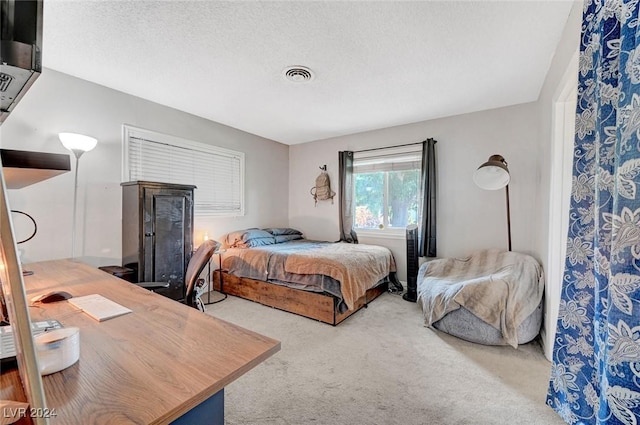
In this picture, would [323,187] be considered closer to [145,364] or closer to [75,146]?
[75,146]

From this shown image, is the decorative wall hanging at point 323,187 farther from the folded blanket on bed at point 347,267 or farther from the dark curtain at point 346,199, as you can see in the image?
the folded blanket on bed at point 347,267

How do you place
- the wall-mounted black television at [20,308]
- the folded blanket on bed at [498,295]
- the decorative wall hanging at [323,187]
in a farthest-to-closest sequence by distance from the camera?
the decorative wall hanging at [323,187]
the folded blanket on bed at [498,295]
the wall-mounted black television at [20,308]

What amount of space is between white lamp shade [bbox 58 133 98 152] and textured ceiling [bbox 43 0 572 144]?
640 mm

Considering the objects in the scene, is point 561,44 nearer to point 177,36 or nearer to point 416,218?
point 416,218

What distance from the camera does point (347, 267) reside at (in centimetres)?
286

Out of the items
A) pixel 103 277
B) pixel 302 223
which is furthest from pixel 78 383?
pixel 302 223

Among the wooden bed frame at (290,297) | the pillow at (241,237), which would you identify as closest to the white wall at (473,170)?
the wooden bed frame at (290,297)

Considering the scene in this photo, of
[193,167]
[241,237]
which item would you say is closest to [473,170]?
[241,237]

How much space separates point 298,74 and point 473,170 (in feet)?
8.21

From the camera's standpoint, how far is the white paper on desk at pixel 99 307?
106 cm

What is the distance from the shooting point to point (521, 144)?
10.6 feet

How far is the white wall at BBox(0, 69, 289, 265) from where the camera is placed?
7.80 ft

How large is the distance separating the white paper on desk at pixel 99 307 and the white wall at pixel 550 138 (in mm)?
2741

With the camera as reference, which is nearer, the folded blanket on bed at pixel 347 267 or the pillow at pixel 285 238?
the folded blanket on bed at pixel 347 267
